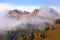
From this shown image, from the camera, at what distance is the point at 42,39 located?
313 feet

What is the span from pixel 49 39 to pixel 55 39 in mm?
3481

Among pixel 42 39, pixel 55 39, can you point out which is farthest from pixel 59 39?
pixel 42 39

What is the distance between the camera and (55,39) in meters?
91.9

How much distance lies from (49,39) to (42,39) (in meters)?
3.63

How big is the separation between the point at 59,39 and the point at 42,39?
29.5 feet

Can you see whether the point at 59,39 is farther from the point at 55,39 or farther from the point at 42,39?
the point at 42,39

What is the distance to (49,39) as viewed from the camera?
309ft

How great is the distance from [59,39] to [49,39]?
17.7 feet

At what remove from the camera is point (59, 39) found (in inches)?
3590

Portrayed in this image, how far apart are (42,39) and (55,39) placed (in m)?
7.02
